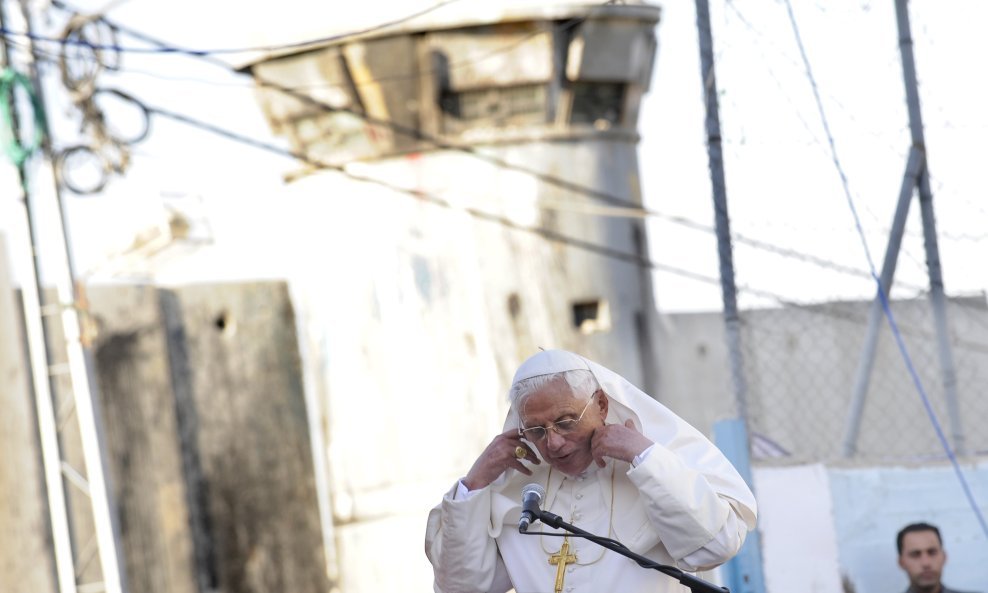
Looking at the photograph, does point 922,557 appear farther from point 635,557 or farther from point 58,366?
point 58,366

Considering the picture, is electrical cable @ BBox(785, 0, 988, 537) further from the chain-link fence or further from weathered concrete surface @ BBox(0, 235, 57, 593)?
weathered concrete surface @ BBox(0, 235, 57, 593)

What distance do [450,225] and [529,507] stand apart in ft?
25.0

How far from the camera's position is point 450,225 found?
10852 mm

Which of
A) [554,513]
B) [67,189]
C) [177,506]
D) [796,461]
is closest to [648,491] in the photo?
[554,513]

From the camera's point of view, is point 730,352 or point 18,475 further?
point 18,475

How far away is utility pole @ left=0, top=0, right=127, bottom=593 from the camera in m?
8.36

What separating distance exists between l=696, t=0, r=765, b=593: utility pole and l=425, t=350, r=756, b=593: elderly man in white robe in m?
2.16

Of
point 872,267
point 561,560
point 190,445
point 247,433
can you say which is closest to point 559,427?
point 561,560

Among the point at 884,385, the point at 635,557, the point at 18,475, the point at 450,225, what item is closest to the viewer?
the point at 635,557

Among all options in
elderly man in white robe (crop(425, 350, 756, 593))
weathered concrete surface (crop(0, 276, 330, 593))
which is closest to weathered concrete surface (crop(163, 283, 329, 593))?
weathered concrete surface (crop(0, 276, 330, 593))

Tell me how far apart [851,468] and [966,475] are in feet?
1.58

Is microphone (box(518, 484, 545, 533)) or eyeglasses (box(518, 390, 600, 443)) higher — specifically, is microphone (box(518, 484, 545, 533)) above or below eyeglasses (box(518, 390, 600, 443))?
below

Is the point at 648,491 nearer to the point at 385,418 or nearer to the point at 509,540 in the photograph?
the point at 509,540

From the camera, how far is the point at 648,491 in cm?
335
